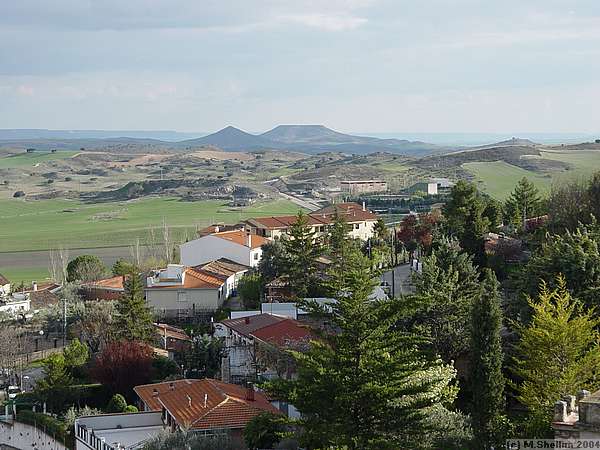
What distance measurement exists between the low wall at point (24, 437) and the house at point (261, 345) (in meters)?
6.53

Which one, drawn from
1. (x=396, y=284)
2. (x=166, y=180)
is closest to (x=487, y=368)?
(x=396, y=284)

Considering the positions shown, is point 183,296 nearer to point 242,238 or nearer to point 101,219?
point 242,238

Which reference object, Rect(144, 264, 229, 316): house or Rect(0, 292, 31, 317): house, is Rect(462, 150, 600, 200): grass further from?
Rect(0, 292, 31, 317): house

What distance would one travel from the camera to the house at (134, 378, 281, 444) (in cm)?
2442

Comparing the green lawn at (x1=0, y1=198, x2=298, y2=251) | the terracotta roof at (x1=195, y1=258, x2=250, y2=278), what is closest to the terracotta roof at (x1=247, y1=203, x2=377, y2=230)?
the terracotta roof at (x1=195, y1=258, x2=250, y2=278)

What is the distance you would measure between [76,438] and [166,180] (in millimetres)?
152067

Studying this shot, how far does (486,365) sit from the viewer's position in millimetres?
22516

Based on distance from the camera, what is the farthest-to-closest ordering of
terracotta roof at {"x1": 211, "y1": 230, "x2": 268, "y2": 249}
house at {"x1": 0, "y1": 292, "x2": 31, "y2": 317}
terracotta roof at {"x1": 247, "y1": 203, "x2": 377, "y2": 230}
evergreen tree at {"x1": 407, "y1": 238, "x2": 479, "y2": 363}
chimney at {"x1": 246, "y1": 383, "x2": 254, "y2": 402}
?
1. terracotta roof at {"x1": 247, "y1": 203, "x2": 377, "y2": 230}
2. terracotta roof at {"x1": 211, "y1": 230, "x2": 268, "y2": 249}
3. house at {"x1": 0, "y1": 292, "x2": 31, "y2": 317}
4. evergreen tree at {"x1": 407, "y1": 238, "x2": 479, "y2": 363}
5. chimney at {"x1": 246, "y1": 383, "x2": 254, "y2": 402}

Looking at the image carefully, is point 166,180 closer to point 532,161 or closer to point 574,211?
point 532,161

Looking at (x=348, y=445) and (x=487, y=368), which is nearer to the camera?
(x=348, y=445)

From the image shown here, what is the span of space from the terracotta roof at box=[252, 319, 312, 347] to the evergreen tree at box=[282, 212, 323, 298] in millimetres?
10391

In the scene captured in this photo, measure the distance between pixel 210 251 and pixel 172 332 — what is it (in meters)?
18.8

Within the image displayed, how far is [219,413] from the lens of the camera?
25016 mm

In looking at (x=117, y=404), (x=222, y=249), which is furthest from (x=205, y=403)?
(x=222, y=249)
